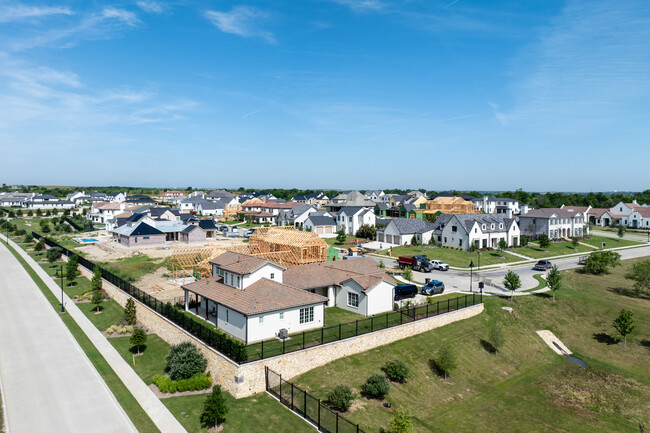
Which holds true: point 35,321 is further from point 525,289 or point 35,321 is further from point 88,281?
point 525,289

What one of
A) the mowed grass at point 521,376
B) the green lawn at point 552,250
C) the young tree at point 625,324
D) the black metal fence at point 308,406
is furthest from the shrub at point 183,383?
the green lawn at point 552,250

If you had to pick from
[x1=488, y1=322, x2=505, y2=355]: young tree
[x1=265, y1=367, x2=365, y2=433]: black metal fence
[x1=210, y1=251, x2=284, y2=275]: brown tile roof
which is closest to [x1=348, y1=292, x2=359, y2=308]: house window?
[x1=210, y1=251, x2=284, y2=275]: brown tile roof

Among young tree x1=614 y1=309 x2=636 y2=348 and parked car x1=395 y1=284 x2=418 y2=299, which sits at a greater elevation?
parked car x1=395 y1=284 x2=418 y2=299

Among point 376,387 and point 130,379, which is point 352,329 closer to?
point 376,387

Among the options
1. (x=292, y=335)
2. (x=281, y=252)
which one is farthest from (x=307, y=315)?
(x=281, y=252)

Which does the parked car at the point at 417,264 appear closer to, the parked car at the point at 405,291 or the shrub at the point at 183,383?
the parked car at the point at 405,291

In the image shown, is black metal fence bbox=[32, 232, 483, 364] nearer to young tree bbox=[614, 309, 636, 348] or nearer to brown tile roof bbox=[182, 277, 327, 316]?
brown tile roof bbox=[182, 277, 327, 316]

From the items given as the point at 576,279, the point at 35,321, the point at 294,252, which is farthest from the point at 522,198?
the point at 35,321
